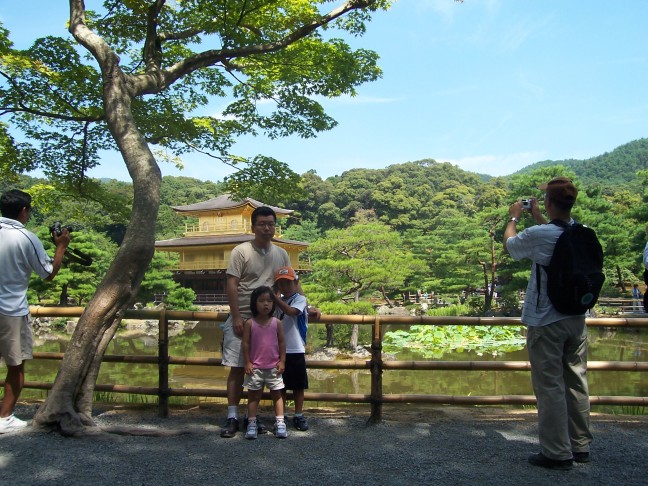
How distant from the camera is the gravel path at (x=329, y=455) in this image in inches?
82.7

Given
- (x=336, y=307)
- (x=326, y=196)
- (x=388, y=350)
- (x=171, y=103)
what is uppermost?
(x=326, y=196)

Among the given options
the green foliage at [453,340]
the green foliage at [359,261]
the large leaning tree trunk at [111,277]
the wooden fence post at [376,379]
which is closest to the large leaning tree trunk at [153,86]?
the large leaning tree trunk at [111,277]

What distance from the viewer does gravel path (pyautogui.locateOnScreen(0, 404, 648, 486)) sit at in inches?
82.7

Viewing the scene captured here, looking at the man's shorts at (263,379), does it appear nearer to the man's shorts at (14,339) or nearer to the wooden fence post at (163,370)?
the wooden fence post at (163,370)

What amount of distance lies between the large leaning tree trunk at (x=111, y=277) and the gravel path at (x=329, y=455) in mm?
177

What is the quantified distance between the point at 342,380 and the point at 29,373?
19.0ft

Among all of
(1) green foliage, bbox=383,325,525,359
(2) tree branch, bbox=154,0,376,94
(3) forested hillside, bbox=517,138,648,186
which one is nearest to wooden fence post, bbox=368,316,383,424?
(2) tree branch, bbox=154,0,376,94

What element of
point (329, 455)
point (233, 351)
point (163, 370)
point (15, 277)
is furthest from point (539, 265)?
point (15, 277)

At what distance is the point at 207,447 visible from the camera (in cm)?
249

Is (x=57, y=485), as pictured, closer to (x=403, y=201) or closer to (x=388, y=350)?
(x=388, y=350)

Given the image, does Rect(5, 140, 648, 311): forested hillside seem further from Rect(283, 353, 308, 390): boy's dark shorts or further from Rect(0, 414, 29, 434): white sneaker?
Rect(0, 414, 29, 434): white sneaker

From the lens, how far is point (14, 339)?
2619 mm

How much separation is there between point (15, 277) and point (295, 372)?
155 cm

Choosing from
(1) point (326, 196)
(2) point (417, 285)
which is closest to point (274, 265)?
(2) point (417, 285)
